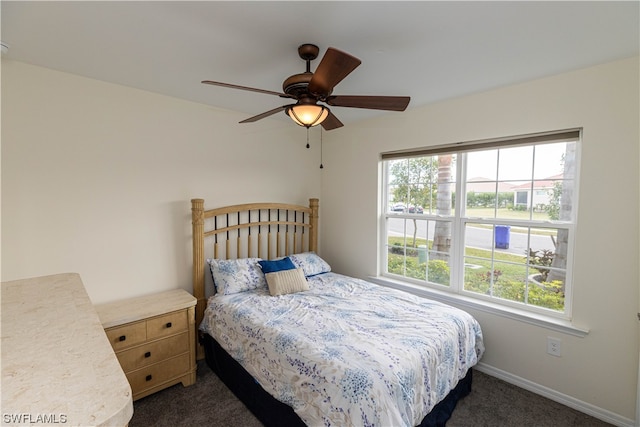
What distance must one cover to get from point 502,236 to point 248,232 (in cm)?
248

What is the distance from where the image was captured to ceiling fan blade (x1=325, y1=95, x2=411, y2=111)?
169 cm

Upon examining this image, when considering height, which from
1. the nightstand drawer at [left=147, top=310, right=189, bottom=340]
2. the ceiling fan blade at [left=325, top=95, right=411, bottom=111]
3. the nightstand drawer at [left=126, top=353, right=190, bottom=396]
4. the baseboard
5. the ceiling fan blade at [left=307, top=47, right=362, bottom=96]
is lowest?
the baseboard

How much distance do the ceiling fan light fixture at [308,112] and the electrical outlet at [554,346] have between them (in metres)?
2.35

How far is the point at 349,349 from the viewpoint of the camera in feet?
5.58

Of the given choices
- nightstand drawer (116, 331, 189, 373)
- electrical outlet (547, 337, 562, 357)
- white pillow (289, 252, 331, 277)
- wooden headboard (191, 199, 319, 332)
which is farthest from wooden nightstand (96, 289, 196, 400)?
electrical outlet (547, 337, 562, 357)

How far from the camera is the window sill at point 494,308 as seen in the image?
A: 2.15m

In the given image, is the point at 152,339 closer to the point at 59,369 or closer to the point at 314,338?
the point at 314,338

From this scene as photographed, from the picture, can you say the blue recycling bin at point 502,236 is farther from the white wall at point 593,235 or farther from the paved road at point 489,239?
the white wall at point 593,235

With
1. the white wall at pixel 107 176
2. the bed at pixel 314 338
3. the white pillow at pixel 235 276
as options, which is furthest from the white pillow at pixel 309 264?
the white wall at pixel 107 176

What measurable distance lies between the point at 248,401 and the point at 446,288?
6.60ft

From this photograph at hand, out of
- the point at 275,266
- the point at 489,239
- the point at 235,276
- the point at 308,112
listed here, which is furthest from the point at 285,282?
the point at 489,239

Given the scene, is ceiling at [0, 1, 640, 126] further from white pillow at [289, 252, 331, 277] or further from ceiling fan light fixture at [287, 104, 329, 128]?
white pillow at [289, 252, 331, 277]

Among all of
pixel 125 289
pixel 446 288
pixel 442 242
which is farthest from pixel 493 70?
pixel 125 289

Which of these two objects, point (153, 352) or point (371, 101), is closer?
point (371, 101)
